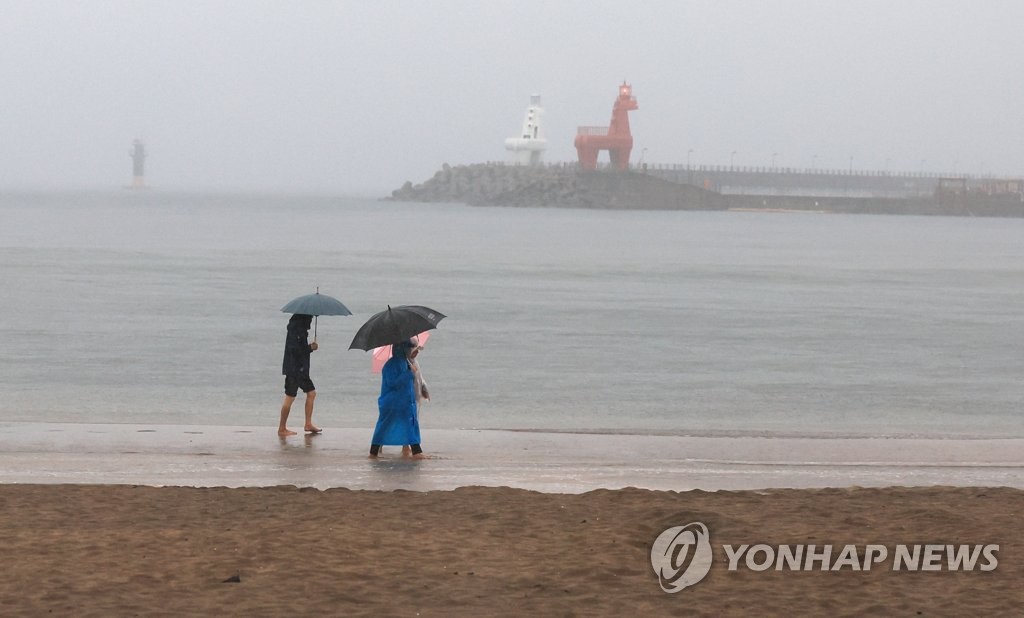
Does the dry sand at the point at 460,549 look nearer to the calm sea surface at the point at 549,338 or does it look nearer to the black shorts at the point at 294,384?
the black shorts at the point at 294,384

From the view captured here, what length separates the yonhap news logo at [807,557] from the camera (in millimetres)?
6536

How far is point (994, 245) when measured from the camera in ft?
277

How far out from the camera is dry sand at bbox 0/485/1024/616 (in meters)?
5.91

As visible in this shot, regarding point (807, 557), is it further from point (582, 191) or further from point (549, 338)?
point (582, 191)

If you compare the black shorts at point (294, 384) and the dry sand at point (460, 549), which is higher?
the black shorts at point (294, 384)

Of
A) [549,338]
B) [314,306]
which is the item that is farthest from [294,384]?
[549,338]

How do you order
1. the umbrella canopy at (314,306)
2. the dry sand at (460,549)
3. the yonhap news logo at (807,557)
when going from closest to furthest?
the dry sand at (460,549) < the yonhap news logo at (807,557) < the umbrella canopy at (314,306)

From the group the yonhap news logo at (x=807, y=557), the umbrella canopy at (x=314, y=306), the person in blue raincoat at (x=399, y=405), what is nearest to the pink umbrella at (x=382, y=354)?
the person in blue raincoat at (x=399, y=405)

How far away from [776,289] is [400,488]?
114ft

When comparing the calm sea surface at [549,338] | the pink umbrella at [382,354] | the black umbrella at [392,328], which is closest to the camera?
the black umbrella at [392,328]

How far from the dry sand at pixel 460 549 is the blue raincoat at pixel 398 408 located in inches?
66.9

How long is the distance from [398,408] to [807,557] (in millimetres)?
4356

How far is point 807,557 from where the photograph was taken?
6.73m

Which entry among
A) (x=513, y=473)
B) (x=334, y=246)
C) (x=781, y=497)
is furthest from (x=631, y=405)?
(x=334, y=246)
